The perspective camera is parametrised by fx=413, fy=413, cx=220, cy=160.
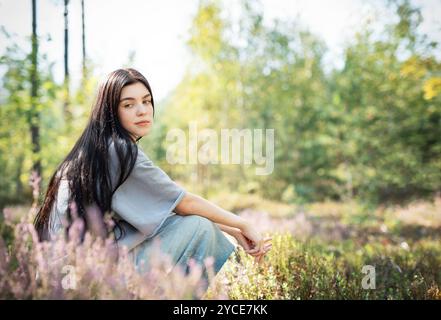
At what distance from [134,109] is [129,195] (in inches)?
17.6

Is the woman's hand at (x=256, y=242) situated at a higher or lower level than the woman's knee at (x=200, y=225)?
lower

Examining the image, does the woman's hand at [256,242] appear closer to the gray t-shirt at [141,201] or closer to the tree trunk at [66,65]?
the gray t-shirt at [141,201]

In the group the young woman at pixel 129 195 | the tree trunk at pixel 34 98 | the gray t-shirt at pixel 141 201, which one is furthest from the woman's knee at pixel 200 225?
the tree trunk at pixel 34 98

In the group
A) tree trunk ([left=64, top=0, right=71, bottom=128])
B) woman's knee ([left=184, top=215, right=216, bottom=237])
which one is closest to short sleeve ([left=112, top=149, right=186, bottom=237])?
woman's knee ([left=184, top=215, right=216, bottom=237])

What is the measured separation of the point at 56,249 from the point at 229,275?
3.10 feet

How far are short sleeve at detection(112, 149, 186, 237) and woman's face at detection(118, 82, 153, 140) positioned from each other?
210mm

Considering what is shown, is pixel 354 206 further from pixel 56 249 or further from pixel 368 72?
pixel 56 249

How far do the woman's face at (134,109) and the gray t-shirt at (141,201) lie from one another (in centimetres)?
20

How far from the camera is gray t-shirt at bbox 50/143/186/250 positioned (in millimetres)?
1923

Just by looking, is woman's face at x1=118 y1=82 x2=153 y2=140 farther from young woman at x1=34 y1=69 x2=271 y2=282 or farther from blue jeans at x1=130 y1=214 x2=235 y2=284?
blue jeans at x1=130 y1=214 x2=235 y2=284

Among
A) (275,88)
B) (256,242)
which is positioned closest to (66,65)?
(256,242)

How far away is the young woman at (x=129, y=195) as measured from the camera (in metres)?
1.93

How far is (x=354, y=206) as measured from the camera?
8.14m
